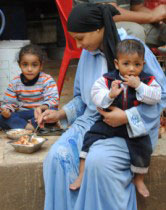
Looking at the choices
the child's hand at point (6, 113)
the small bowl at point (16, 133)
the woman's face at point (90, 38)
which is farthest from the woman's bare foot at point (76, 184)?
the child's hand at point (6, 113)

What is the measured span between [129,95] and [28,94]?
144cm

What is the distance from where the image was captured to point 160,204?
3047 mm

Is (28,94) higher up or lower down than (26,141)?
higher up

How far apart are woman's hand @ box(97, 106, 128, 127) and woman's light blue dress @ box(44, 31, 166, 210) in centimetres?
4

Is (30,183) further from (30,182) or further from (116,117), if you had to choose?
(116,117)

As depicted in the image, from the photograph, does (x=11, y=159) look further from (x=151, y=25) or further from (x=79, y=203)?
(x=151, y=25)

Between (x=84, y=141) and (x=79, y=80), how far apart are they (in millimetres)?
626

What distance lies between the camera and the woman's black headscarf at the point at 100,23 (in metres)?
2.72

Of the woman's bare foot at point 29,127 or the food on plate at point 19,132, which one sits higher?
the food on plate at point 19,132

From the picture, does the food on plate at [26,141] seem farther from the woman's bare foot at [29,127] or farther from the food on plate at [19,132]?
the woman's bare foot at [29,127]

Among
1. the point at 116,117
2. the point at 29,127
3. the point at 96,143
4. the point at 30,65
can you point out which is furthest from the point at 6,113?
the point at 116,117

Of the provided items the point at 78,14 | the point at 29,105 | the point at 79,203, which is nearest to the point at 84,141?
the point at 79,203

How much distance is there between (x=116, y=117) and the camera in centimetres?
249

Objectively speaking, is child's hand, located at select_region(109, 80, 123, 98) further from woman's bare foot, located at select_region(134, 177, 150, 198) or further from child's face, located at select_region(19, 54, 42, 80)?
child's face, located at select_region(19, 54, 42, 80)
